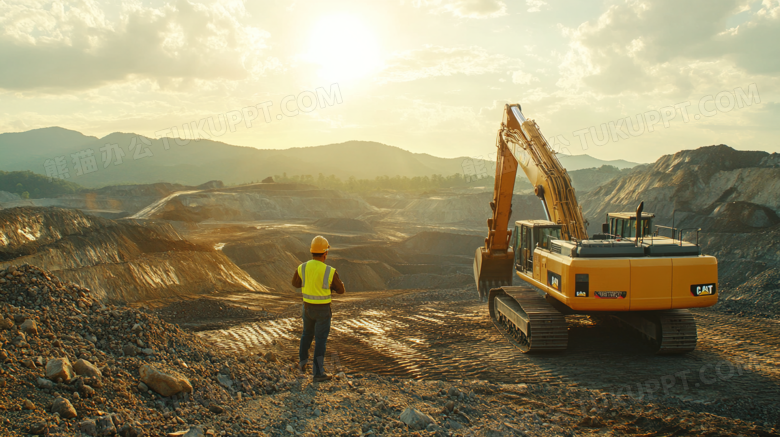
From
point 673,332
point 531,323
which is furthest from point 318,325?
point 673,332

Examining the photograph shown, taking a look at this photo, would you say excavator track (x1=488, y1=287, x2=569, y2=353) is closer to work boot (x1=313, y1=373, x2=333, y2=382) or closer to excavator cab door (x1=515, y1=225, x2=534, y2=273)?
excavator cab door (x1=515, y1=225, x2=534, y2=273)

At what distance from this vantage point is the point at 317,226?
47.6 m

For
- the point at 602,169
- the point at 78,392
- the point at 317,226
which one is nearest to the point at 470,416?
the point at 78,392

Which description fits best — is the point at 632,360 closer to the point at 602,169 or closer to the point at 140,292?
the point at 140,292

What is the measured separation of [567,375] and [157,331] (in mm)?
5964

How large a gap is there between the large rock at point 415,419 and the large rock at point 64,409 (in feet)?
9.50

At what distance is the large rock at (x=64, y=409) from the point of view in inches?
141

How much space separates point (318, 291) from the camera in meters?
5.79

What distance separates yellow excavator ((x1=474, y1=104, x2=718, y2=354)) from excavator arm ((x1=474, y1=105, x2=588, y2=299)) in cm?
2

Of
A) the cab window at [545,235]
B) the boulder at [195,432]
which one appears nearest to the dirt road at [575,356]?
the cab window at [545,235]

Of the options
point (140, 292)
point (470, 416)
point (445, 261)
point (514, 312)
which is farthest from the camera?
point (445, 261)

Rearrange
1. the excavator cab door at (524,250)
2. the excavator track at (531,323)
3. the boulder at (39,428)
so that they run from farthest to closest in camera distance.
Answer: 1. the excavator cab door at (524,250)
2. the excavator track at (531,323)
3. the boulder at (39,428)

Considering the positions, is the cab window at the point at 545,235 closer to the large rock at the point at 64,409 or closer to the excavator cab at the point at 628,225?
the excavator cab at the point at 628,225

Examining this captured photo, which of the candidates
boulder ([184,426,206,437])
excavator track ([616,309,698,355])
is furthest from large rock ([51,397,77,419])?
excavator track ([616,309,698,355])
